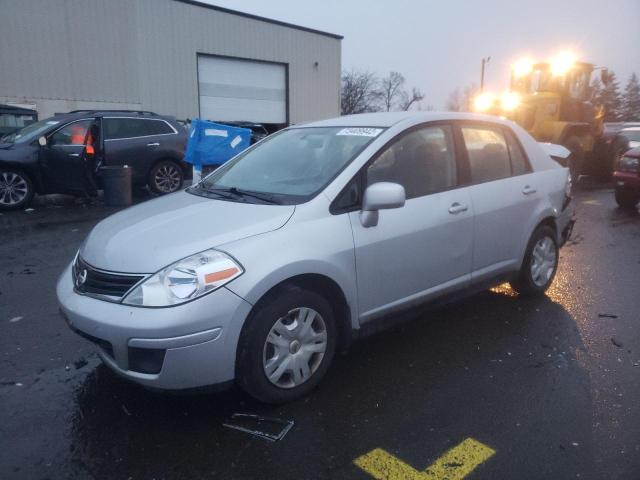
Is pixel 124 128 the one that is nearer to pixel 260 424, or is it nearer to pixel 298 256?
pixel 298 256

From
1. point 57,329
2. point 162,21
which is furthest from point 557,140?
point 162,21

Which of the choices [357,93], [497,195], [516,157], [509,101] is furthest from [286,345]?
[357,93]

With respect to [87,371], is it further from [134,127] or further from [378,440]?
[134,127]

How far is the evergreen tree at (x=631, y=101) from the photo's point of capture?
73.1m

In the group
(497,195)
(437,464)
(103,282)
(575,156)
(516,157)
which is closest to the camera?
(437,464)

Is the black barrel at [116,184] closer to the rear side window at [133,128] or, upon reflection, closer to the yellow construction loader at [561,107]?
the rear side window at [133,128]

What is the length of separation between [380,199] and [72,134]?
843cm

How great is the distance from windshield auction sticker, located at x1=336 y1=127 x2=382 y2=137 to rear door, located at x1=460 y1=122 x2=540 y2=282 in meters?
0.85

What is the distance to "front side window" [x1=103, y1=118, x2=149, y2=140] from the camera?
33.6ft

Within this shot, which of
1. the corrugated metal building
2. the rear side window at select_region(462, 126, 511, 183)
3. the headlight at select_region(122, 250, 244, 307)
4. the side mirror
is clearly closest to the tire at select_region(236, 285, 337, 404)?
the headlight at select_region(122, 250, 244, 307)

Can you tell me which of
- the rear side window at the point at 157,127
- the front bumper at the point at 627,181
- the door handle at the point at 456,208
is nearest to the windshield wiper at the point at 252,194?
the door handle at the point at 456,208

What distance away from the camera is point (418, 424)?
2785 mm

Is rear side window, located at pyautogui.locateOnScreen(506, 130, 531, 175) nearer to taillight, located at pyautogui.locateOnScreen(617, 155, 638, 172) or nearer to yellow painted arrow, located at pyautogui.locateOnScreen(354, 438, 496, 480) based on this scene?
yellow painted arrow, located at pyautogui.locateOnScreen(354, 438, 496, 480)

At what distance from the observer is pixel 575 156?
1320cm
